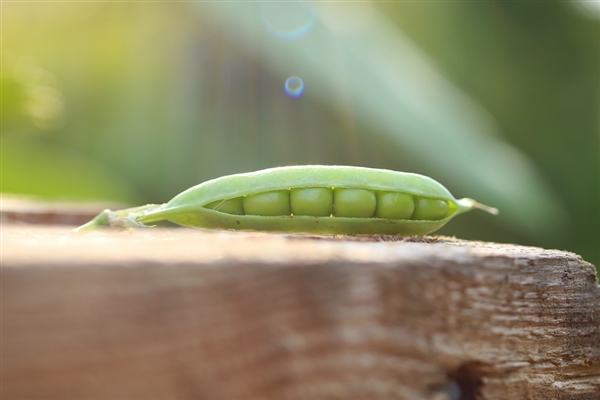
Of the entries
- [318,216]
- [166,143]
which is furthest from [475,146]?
[318,216]

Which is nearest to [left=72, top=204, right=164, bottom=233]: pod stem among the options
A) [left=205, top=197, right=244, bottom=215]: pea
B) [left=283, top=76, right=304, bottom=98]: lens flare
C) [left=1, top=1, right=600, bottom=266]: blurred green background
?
[left=205, top=197, right=244, bottom=215]: pea

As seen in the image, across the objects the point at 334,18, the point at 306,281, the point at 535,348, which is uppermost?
the point at 334,18

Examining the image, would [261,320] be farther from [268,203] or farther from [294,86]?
[294,86]

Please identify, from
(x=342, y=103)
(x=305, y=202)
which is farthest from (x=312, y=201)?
(x=342, y=103)

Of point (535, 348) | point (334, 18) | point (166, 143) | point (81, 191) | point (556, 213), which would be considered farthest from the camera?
point (166, 143)

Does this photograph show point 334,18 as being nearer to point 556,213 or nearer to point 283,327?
point 556,213

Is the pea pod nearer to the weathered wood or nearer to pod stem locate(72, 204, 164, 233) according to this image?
pod stem locate(72, 204, 164, 233)

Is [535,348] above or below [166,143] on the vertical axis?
below
